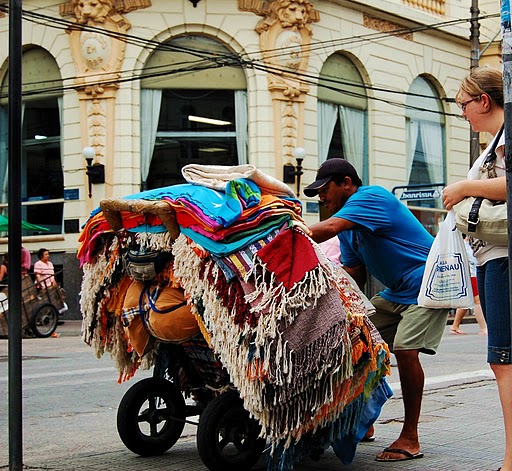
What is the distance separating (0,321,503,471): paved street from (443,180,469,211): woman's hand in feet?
5.27

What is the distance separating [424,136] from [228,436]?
21962 millimetres

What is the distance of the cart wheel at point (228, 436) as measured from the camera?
16.4 feet

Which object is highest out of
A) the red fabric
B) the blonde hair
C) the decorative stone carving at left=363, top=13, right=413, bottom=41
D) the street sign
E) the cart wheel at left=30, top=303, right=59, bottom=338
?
the decorative stone carving at left=363, top=13, right=413, bottom=41

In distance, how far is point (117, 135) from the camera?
21547 mm

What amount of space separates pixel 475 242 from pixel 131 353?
→ 2249 millimetres

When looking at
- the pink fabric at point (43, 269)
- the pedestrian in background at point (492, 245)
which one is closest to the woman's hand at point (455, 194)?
the pedestrian in background at point (492, 245)

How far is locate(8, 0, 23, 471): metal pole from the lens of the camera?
4.27 m

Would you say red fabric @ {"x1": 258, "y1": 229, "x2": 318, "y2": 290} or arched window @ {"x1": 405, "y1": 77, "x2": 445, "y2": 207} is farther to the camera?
arched window @ {"x1": 405, "y1": 77, "x2": 445, "y2": 207}

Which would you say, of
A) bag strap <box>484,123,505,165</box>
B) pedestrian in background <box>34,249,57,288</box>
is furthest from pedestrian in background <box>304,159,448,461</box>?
pedestrian in background <box>34,249,57,288</box>

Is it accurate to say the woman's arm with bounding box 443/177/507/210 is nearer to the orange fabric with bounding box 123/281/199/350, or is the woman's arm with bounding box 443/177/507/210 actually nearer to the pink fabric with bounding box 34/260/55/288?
the orange fabric with bounding box 123/281/199/350

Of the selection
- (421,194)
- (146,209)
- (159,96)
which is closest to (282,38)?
(159,96)

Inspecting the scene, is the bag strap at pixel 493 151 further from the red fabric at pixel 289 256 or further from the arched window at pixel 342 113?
the arched window at pixel 342 113

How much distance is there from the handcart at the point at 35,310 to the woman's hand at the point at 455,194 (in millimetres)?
13660

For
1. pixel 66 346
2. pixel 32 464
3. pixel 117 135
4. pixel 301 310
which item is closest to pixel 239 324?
pixel 301 310
